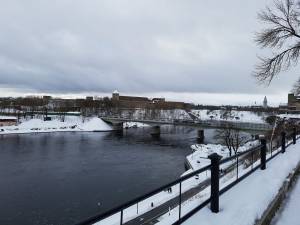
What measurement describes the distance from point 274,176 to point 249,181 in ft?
3.44

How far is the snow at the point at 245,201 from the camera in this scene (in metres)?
6.09

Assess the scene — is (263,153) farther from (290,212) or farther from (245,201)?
(245,201)

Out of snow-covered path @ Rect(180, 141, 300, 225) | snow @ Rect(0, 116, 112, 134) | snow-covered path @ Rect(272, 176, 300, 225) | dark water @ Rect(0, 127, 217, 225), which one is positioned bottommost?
dark water @ Rect(0, 127, 217, 225)

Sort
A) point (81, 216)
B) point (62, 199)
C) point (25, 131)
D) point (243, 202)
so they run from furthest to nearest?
point (25, 131) < point (62, 199) < point (81, 216) < point (243, 202)

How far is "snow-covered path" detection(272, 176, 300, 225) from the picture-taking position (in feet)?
21.2

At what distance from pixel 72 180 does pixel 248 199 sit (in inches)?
1023

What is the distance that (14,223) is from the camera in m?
19.8

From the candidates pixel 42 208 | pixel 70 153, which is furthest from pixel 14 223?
pixel 70 153

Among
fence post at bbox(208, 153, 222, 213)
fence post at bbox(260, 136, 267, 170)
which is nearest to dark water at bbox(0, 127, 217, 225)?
fence post at bbox(260, 136, 267, 170)

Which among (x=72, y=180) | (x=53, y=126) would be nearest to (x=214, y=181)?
(x=72, y=180)

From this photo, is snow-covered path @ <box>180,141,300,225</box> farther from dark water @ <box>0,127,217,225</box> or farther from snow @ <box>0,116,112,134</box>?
snow @ <box>0,116,112,134</box>

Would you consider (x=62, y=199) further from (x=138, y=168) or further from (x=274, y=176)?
(x=274, y=176)

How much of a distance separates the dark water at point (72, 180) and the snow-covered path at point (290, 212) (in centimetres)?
1574

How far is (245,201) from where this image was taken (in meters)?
7.12
